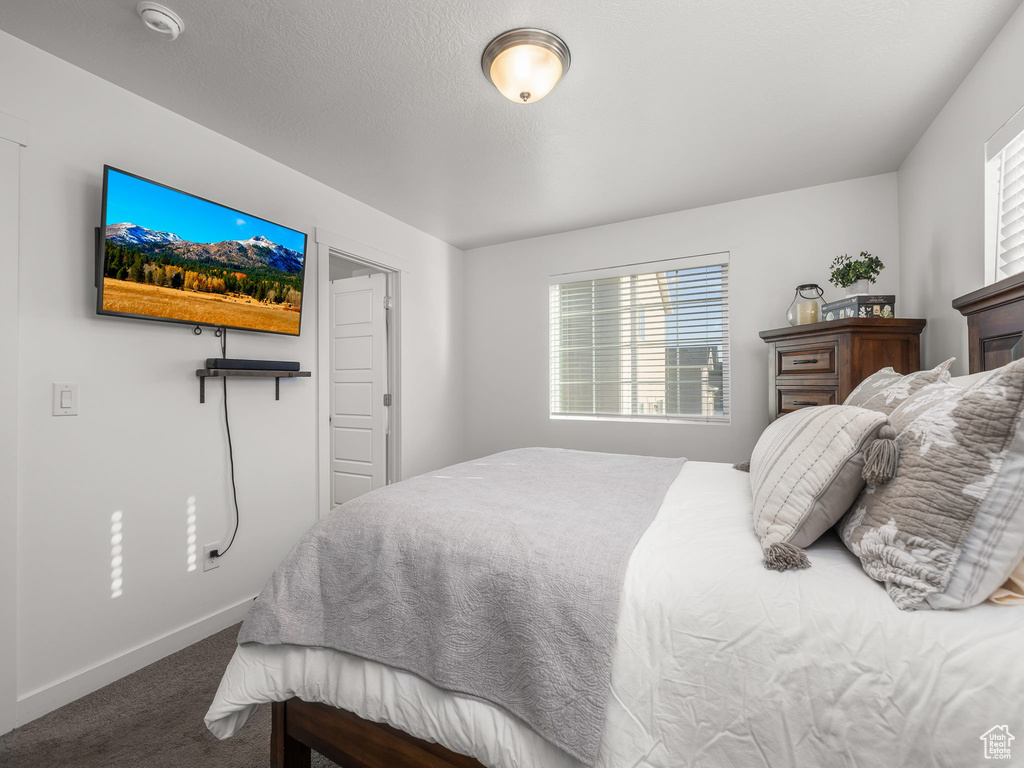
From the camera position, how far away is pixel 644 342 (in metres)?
3.85

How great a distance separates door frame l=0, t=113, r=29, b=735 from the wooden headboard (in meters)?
3.32

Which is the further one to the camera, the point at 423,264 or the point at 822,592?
the point at 423,264

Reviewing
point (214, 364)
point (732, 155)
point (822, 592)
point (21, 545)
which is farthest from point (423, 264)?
point (822, 592)

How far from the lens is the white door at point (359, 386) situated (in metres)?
3.85

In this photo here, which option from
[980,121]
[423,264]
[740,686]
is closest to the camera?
[740,686]

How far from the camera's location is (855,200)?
121 inches

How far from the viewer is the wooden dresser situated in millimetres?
2391

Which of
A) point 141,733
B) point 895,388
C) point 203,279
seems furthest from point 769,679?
point 203,279

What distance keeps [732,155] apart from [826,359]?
130 centimetres

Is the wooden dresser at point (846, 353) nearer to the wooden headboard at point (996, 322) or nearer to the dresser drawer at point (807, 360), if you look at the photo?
the dresser drawer at point (807, 360)

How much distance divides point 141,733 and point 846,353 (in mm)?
3468

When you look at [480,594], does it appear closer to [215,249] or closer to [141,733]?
[141,733]

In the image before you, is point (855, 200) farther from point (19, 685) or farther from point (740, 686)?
point (19, 685)

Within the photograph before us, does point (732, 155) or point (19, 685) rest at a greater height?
point (732, 155)
